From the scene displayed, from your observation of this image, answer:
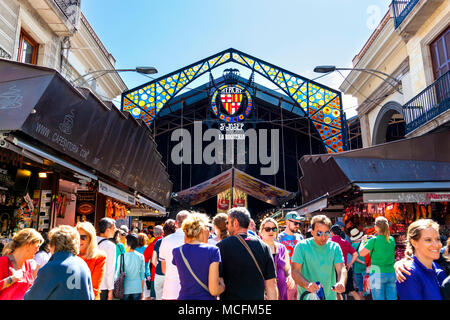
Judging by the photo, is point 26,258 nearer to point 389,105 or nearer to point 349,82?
point 389,105

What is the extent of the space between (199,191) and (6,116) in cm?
1650

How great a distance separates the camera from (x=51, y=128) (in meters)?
5.72

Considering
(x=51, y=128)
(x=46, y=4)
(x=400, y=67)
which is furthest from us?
(x=400, y=67)

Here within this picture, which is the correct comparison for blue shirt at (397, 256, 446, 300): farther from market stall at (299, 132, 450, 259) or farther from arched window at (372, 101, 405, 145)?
arched window at (372, 101, 405, 145)

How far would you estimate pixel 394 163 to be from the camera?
412 inches

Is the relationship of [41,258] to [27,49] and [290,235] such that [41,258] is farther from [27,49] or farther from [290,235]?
[27,49]

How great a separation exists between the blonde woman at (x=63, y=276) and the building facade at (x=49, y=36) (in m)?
7.31

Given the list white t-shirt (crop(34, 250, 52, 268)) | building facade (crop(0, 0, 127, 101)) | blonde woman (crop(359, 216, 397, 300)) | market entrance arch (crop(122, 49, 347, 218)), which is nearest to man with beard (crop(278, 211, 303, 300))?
blonde woman (crop(359, 216, 397, 300))

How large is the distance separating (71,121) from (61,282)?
162 inches

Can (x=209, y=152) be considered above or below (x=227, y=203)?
above

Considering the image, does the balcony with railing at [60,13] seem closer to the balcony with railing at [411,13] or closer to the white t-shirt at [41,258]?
the white t-shirt at [41,258]

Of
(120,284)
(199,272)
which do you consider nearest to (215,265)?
(199,272)

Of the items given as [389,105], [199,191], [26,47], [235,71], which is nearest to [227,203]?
[199,191]

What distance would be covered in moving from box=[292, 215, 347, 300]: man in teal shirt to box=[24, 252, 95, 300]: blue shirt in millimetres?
2377
